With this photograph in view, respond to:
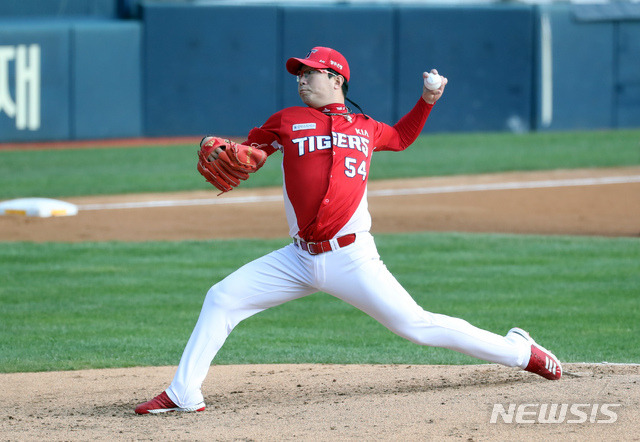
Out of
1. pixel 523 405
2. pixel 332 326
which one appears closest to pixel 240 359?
pixel 332 326

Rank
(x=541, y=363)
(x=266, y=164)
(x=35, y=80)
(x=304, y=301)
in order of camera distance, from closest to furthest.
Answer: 1. (x=541, y=363)
2. (x=304, y=301)
3. (x=266, y=164)
4. (x=35, y=80)

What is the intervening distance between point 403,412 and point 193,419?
0.94 m

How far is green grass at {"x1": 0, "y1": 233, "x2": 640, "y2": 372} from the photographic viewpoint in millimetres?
6277

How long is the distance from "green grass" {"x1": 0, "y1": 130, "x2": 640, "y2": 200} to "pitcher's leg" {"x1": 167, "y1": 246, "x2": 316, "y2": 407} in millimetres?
9420

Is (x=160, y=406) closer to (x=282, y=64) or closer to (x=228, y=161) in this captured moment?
(x=228, y=161)

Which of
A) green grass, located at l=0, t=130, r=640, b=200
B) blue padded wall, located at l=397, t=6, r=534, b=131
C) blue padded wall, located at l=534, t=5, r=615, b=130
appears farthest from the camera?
blue padded wall, located at l=534, t=5, r=615, b=130

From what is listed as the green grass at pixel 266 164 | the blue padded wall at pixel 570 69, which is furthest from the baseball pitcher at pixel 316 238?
the blue padded wall at pixel 570 69

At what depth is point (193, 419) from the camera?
4.54 meters

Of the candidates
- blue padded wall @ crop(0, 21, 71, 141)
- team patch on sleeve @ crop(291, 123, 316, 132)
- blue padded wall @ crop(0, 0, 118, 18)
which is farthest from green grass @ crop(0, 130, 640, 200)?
team patch on sleeve @ crop(291, 123, 316, 132)

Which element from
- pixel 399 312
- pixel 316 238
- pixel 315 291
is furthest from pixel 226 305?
pixel 399 312

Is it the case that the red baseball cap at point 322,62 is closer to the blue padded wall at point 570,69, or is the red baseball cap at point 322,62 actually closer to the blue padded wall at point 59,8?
the blue padded wall at point 59,8

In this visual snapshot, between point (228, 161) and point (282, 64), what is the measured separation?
14827 millimetres

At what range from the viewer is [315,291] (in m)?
4.63

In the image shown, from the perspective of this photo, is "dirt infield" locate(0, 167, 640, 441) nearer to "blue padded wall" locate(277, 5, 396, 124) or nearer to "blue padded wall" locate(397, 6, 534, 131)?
"blue padded wall" locate(277, 5, 396, 124)
